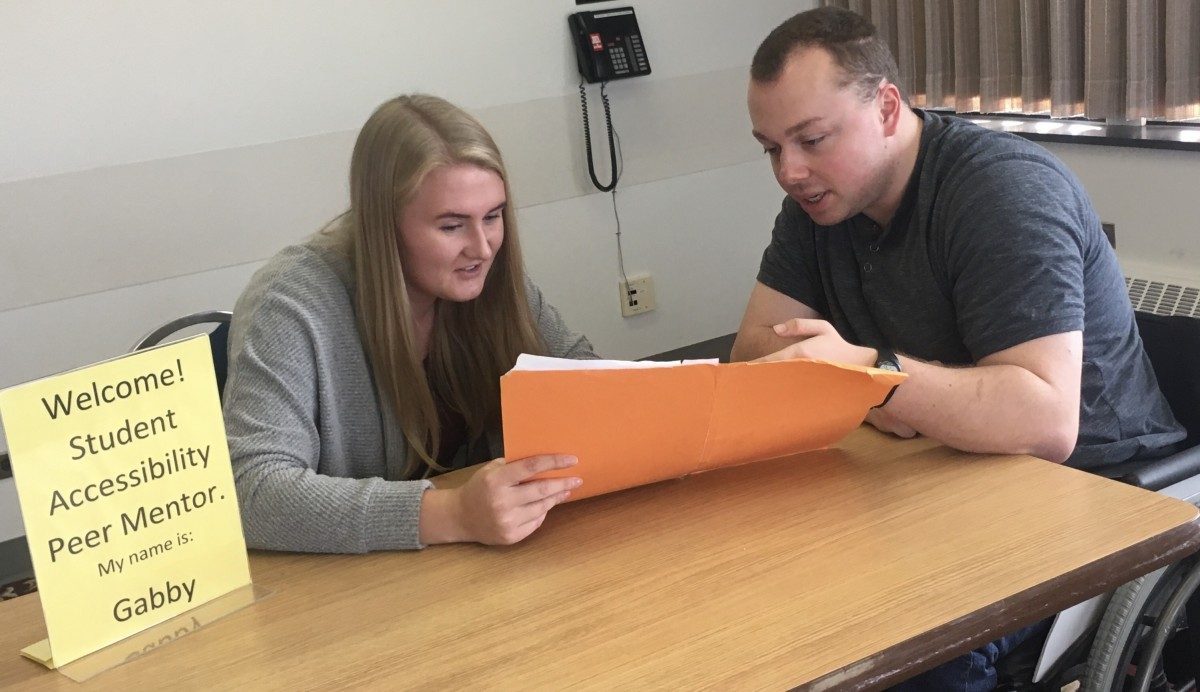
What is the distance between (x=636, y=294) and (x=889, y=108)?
2.01 m

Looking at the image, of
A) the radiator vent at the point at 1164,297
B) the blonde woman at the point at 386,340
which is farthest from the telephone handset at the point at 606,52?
the blonde woman at the point at 386,340

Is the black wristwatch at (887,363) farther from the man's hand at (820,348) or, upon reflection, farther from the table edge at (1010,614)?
the table edge at (1010,614)

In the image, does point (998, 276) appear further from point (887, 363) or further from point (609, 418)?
point (609, 418)

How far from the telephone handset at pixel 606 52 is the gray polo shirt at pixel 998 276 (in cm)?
172

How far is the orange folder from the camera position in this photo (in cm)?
126

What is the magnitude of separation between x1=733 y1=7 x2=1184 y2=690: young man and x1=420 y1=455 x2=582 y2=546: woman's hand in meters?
0.34

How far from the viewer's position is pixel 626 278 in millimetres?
3691

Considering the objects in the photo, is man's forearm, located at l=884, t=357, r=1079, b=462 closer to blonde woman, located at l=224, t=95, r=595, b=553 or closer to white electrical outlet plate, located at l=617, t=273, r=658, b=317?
blonde woman, located at l=224, t=95, r=595, b=553

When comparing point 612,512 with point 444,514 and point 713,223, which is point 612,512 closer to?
point 444,514

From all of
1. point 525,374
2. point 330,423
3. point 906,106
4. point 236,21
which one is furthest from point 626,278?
point 525,374

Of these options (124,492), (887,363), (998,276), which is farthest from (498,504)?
(998,276)

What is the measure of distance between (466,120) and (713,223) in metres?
2.26

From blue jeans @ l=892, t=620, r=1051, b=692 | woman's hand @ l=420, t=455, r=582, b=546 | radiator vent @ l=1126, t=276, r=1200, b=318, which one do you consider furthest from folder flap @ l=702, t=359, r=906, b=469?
radiator vent @ l=1126, t=276, r=1200, b=318

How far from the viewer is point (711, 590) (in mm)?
1151
